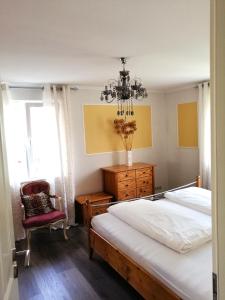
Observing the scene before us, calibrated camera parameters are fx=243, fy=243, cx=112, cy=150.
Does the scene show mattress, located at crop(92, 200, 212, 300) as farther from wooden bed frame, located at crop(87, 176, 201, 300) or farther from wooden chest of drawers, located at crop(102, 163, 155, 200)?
wooden chest of drawers, located at crop(102, 163, 155, 200)

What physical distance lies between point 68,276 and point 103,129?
2725mm

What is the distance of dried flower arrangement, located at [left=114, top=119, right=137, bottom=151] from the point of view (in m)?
4.90

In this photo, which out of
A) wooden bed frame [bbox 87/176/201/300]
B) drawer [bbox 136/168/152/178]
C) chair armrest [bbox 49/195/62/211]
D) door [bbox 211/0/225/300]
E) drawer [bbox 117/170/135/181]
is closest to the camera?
door [bbox 211/0/225/300]

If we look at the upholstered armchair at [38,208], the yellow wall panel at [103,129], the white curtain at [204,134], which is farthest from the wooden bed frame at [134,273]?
the white curtain at [204,134]

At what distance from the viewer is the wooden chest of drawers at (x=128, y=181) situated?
4410 mm

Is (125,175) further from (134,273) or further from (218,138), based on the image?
(218,138)

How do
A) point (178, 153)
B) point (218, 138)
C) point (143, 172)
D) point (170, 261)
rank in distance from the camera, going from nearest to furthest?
point (218, 138) → point (170, 261) → point (143, 172) → point (178, 153)

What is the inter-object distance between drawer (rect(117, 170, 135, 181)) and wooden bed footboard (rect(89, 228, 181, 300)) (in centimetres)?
147

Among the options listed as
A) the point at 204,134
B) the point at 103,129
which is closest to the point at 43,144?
the point at 103,129

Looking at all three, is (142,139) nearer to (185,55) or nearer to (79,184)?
(79,184)

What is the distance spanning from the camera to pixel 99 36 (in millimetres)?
2092

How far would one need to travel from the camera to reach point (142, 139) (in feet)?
17.5

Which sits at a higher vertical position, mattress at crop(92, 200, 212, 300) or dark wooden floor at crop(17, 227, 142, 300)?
mattress at crop(92, 200, 212, 300)

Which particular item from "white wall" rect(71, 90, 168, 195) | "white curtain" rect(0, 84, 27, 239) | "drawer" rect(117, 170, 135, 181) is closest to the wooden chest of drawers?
"drawer" rect(117, 170, 135, 181)
